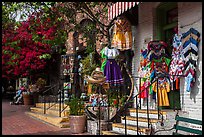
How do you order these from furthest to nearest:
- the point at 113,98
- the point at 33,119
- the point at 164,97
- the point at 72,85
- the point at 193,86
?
the point at 72,85, the point at 33,119, the point at 113,98, the point at 164,97, the point at 193,86

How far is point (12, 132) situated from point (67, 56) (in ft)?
29.5

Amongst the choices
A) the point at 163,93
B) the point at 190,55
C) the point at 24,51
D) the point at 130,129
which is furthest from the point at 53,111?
the point at 24,51

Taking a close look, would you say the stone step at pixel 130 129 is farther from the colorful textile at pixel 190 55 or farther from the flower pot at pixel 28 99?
the flower pot at pixel 28 99

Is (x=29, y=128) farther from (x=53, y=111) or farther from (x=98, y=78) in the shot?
(x=98, y=78)

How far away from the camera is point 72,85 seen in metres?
15.4

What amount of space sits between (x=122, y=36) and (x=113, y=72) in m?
1.10

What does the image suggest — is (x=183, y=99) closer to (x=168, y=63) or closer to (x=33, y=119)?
(x=168, y=63)

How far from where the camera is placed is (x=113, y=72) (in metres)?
9.30

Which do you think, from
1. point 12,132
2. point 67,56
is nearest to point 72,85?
point 67,56

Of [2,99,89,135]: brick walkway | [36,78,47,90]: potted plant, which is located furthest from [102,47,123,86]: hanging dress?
[36,78,47,90]: potted plant

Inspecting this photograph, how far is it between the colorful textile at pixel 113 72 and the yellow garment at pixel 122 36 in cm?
53

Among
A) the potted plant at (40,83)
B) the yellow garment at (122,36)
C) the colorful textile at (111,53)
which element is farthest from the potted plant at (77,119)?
the potted plant at (40,83)

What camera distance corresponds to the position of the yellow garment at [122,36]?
9047mm

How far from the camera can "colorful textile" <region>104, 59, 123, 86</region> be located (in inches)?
365
